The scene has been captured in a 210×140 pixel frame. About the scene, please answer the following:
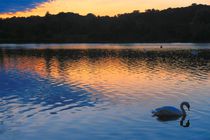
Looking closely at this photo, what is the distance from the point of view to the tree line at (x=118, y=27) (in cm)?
14938

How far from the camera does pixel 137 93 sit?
2506cm

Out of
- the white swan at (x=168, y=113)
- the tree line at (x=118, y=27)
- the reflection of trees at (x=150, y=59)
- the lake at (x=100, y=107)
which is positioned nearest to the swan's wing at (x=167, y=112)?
the white swan at (x=168, y=113)

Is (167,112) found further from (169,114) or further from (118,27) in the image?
(118,27)

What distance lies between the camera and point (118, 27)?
164000 mm

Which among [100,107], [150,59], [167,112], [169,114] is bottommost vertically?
[150,59]

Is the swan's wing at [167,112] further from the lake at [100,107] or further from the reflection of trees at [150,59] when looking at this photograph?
the reflection of trees at [150,59]

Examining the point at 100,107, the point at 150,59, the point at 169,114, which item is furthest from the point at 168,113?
the point at 150,59

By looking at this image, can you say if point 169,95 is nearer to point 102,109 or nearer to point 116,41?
point 102,109

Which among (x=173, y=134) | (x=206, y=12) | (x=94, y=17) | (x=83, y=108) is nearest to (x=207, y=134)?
(x=173, y=134)

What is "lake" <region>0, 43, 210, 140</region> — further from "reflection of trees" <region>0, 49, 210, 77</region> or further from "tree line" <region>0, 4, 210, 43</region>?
"tree line" <region>0, 4, 210, 43</region>

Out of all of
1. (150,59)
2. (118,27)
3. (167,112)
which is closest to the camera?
(167,112)

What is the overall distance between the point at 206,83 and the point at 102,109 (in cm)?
1202

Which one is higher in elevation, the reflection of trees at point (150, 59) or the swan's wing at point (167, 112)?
the swan's wing at point (167, 112)

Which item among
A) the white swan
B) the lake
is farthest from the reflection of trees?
the white swan
